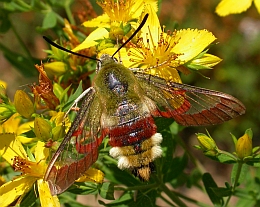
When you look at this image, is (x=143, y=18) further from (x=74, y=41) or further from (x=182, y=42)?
(x=74, y=41)

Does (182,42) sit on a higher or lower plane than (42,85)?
higher

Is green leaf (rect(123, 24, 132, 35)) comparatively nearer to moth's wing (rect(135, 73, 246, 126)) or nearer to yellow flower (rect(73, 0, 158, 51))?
yellow flower (rect(73, 0, 158, 51))

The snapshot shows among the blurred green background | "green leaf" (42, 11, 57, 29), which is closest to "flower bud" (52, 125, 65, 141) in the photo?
"green leaf" (42, 11, 57, 29)

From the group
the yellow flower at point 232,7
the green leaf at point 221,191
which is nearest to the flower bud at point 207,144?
the green leaf at point 221,191

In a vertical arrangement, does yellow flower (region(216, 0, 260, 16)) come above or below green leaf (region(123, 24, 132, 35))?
above

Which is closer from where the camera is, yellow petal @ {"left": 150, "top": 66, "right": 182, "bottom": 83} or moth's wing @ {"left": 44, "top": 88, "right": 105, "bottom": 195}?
moth's wing @ {"left": 44, "top": 88, "right": 105, "bottom": 195}

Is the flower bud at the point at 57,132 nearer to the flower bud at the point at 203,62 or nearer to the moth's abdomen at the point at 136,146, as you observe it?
the moth's abdomen at the point at 136,146

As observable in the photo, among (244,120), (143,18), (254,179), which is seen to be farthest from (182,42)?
(244,120)

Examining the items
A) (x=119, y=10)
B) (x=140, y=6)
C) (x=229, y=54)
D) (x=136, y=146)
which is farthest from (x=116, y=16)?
(x=229, y=54)
